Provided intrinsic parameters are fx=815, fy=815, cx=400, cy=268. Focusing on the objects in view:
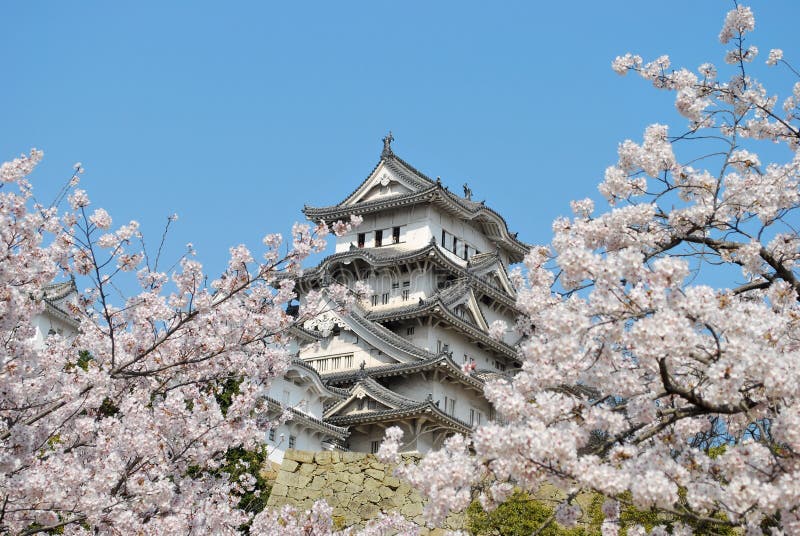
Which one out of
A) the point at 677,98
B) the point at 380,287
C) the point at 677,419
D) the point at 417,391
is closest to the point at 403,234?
the point at 380,287

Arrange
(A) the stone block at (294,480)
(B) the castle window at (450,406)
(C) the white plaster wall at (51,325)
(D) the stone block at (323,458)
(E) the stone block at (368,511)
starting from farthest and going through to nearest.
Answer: (B) the castle window at (450,406) → (C) the white plaster wall at (51,325) → (D) the stone block at (323,458) → (A) the stone block at (294,480) → (E) the stone block at (368,511)

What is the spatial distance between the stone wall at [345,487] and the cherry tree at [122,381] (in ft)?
20.3

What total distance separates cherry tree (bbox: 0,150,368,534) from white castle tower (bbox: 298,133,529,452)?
19.5 metres

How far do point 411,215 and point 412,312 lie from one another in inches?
247

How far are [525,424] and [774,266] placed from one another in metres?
3.07

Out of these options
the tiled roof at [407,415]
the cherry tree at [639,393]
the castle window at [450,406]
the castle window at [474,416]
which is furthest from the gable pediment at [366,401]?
the cherry tree at [639,393]

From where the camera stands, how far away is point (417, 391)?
32.6m

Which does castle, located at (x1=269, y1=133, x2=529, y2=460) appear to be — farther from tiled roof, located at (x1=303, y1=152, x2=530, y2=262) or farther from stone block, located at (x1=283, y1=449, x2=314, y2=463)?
stone block, located at (x1=283, y1=449, x2=314, y2=463)

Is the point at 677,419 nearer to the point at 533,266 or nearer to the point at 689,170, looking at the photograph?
the point at 533,266

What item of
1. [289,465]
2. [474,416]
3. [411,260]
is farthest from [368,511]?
[411,260]

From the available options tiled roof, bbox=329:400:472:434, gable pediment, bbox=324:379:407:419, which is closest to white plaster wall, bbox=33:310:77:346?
gable pediment, bbox=324:379:407:419

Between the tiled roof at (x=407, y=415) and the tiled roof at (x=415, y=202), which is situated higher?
the tiled roof at (x=415, y=202)

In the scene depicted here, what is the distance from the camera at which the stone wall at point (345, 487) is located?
17297mm

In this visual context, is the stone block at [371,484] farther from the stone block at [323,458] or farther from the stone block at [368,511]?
the stone block at [323,458]
